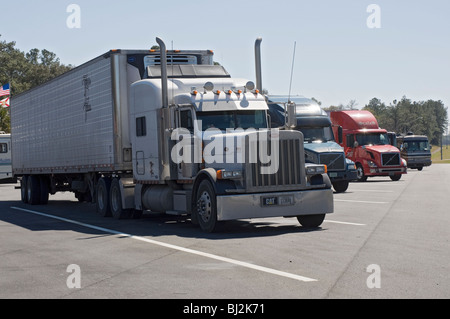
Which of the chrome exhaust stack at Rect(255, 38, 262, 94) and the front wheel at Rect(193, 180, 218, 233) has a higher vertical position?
the chrome exhaust stack at Rect(255, 38, 262, 94)

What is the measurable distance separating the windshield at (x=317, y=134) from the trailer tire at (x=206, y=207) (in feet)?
49.2

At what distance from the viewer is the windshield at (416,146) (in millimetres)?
56494

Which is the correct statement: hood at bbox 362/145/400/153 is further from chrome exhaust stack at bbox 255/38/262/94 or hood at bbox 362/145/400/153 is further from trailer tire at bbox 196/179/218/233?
trailer tire at bbox 196/179/218/233

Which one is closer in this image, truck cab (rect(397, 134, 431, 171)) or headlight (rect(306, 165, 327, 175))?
headlight (rect(306, 165, 327, 175))

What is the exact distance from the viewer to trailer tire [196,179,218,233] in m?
14.6

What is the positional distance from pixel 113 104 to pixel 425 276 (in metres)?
10.9

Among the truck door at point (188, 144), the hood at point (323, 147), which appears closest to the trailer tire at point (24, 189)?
the hood at point (323, 147)

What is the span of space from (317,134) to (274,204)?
15.6 m

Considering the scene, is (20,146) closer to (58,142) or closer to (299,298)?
(58,142)

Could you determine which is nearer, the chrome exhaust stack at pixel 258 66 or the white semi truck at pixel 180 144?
the white semi truck at pixel 180 144

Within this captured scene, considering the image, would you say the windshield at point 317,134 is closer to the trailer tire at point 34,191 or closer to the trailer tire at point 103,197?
the trailer tire at point 34,191

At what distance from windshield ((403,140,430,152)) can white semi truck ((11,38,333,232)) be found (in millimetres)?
37725

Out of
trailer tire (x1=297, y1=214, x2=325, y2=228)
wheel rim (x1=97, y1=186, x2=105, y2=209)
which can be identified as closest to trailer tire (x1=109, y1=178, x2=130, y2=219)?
wheel rim (x1=97, y1=186, x2=105, y2=209)

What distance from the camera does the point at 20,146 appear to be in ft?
95.0
